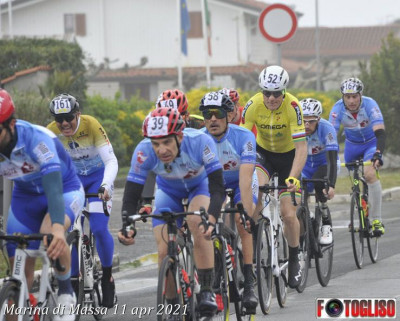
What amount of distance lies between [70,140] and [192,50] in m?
54.7

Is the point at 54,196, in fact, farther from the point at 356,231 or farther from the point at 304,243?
the point at 356,231

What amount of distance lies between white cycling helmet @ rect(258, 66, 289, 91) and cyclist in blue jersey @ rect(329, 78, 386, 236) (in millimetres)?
3182

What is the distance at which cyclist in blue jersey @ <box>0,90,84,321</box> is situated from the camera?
297 inches

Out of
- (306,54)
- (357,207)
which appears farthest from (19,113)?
(306,54)

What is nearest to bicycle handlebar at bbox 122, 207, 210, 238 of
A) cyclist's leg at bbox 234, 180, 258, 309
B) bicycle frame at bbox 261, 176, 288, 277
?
cyclist's leg at bbox 234, 180, 258, 309

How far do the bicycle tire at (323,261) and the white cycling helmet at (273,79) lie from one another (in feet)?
6.23

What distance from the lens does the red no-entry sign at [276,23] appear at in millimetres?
16625

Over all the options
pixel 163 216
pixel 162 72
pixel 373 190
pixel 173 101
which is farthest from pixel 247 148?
pixel 162 72

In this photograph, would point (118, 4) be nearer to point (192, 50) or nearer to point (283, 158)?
point (192, 50)

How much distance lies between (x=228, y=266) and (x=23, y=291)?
2265mm

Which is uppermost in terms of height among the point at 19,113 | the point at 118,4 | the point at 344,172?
the point at 118,4

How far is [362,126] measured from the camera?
14633 millimetres

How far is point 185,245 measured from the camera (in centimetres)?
841

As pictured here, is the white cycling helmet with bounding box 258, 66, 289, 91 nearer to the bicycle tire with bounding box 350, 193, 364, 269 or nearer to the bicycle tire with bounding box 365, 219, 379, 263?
the bicycle tire with bounding box 350, 193, 364, 269
